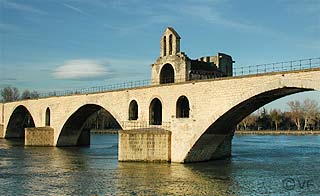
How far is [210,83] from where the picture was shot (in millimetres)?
32250

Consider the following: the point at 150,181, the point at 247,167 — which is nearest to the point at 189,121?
the point at 247,167

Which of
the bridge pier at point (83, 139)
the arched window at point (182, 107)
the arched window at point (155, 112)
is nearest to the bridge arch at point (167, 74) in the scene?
the arched window at point (155, 112)

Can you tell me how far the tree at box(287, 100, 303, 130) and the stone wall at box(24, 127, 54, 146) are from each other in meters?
78.9

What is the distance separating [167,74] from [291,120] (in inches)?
3502

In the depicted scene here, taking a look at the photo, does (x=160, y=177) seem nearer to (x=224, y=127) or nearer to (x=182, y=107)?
(x=224, y=127)

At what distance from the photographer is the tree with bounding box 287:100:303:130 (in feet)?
389

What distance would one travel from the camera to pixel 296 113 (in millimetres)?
119812

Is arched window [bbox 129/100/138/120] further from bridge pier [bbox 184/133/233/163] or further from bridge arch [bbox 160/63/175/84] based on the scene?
bridge pier [bbox 184/133/233/163]

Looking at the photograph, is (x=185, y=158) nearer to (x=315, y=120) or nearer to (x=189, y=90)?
(x=189, y=90)

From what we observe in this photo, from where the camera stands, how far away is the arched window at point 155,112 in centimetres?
3838

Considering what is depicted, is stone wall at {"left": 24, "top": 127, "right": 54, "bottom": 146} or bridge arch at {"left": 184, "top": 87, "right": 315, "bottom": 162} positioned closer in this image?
bridge arch at {"left": 184, "top": 87, "right": 315, "bottom": 162}

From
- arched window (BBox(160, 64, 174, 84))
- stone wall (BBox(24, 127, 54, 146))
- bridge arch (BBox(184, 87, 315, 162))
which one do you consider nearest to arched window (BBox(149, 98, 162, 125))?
arched window (BBox(160, 64, 174, 84))

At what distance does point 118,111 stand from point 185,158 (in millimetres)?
12046

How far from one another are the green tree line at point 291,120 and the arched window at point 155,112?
79.3 m
